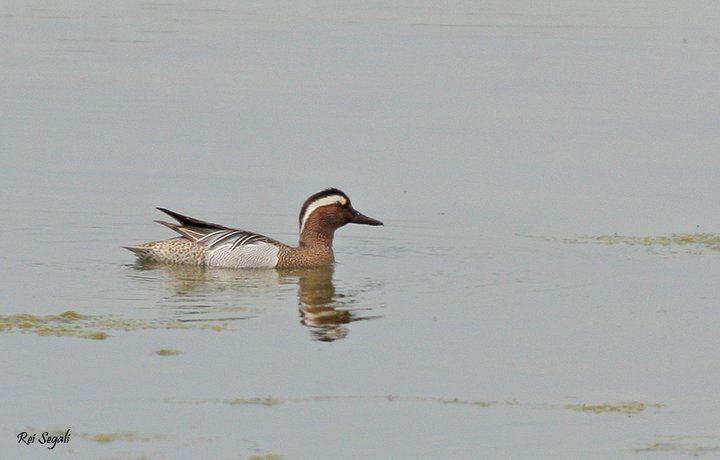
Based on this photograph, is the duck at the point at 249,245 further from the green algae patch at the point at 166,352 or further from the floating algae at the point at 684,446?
the floating algae at the point at 684,446

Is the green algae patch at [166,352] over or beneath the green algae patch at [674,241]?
beneath

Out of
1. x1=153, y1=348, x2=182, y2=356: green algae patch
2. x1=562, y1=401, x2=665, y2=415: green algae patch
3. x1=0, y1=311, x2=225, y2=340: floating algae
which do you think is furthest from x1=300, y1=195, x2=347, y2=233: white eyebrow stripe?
x1=562, y1=401, x2=665, y2=415: green algae patch

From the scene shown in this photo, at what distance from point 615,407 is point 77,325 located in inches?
166

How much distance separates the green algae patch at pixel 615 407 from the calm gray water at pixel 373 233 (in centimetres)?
3

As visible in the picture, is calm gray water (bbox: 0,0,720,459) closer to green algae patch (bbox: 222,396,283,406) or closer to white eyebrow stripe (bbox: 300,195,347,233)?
green algae patch (bbox: 222,396,283,406)

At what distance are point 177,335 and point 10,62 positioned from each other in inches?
514

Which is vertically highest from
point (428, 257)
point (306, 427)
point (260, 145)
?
point (260, 145)

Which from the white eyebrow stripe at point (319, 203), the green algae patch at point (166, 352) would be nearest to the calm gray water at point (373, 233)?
the green algae patch at point (166, 352)

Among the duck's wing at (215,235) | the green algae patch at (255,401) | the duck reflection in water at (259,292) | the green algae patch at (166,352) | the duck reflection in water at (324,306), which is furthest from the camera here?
the duck's wing at (215,235)

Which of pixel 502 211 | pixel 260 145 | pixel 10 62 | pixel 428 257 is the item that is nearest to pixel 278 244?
pixel 428 257

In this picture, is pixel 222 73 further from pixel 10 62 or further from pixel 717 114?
pixel 717 114

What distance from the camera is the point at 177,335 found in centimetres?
1212

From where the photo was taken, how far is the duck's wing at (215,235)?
609 inches

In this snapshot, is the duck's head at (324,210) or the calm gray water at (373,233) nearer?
the calm gray water at (373,233)
